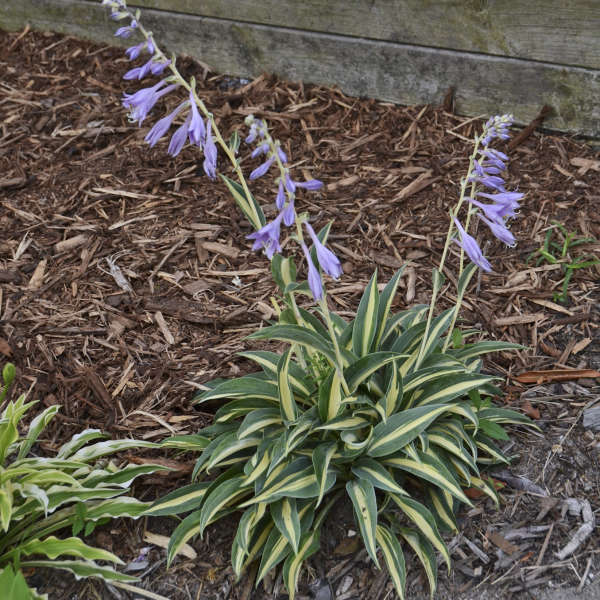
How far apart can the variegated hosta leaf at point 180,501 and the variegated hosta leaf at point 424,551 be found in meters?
0.68

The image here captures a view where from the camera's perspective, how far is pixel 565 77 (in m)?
3.92

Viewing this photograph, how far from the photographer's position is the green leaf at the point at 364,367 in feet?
7.89

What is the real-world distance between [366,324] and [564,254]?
1.32m

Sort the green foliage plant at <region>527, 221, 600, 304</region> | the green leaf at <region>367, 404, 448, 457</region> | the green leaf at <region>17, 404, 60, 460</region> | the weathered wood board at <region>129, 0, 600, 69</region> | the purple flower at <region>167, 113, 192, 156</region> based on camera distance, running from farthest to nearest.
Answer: the weathered wood board at <region>129, 0, 600, 69</region> → the green foliage plant at <region>527, 221, 600, 304</region> → the green leaf at <region>17, 404, 60, 460</region> → the green leaf at <region>367, 404, 448, 457</region> → the purple flower at <region>167, 113, 192, 156</region>

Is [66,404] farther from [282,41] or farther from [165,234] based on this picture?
[282,41]

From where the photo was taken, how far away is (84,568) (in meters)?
2.43

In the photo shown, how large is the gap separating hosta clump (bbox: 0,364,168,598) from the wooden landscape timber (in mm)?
2683

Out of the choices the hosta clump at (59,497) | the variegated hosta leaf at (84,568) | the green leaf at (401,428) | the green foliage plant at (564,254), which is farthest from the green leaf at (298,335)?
the green foliage plant at (564,254)

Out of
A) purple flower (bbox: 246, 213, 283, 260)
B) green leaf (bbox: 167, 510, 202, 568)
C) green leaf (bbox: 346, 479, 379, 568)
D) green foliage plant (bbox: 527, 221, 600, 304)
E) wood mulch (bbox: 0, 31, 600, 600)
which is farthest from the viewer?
green foliage plant (bbox: 527, 221, 600, 304)

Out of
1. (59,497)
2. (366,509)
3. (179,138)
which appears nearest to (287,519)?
(366,509)

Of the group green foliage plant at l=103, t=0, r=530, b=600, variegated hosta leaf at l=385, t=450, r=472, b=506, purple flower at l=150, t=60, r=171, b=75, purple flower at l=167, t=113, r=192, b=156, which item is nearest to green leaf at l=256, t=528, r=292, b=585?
green foliage plant at l=103, t=0, r=530, b=600

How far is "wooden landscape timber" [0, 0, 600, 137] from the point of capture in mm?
3873

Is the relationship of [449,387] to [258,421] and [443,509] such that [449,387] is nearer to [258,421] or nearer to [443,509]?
[443,509]

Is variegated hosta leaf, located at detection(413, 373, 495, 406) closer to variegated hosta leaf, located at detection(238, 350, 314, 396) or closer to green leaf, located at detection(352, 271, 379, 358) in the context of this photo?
green leaf, located at detection(352, 271, 379, 358)
